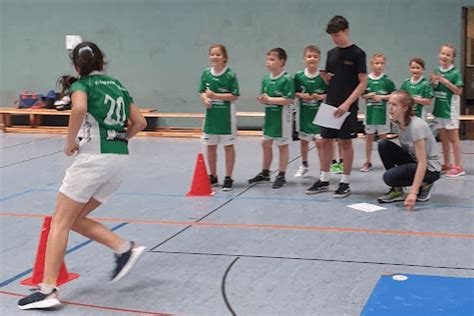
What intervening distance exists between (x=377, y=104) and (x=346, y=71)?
1770 mm

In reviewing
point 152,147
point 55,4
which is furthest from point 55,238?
point 55,4

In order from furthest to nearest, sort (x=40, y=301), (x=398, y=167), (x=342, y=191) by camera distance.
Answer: (x=342, y=191) < (x=398, y=167) < (x=40, y=301)

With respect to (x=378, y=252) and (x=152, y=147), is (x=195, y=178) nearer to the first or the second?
(x=378, y=252)

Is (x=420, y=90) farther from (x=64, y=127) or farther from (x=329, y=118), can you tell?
(x=64, y=127)

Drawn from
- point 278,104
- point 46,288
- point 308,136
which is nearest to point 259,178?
point 308,136

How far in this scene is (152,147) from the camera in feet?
33.1

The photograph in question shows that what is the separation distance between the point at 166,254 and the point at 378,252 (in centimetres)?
149

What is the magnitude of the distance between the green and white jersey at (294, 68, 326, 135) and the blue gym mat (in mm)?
3382

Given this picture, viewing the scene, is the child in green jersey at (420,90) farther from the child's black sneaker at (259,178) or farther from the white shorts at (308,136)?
the child's black sneaker at (259,178)

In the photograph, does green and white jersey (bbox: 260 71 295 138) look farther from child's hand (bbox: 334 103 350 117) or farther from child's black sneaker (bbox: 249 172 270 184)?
child's hand (bbox: 334 103 350 117)

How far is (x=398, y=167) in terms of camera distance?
6.08 m

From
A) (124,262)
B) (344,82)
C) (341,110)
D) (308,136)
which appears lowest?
(124,262)

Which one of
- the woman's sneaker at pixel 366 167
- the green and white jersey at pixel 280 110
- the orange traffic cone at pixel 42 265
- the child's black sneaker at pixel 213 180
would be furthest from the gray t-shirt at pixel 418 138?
the orange traffic cone at pixel 42 265

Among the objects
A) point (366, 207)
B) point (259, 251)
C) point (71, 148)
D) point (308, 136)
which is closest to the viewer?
point (71, 148)
